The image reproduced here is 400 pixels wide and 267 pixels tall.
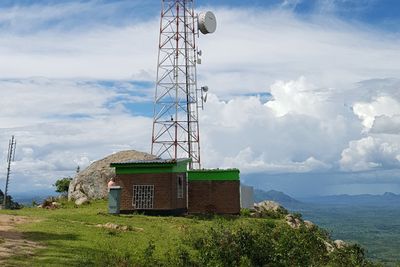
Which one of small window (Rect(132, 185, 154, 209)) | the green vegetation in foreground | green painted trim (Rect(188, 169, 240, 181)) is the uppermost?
green painted trim (Rect(188, 169, 240, 181))

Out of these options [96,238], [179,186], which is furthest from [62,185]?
[96,238]

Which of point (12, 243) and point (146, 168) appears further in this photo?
point (146, 168)

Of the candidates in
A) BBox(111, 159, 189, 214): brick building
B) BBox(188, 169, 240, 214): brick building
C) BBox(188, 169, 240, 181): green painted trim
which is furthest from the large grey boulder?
BBox(111, 159, 189, 214): brick building

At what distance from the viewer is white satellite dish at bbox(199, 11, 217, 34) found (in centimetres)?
4484

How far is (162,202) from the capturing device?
3322 cm

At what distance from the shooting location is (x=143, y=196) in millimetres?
33562

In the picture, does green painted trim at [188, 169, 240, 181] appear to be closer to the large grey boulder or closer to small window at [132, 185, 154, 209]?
small window at [132, 185, 154, 209]

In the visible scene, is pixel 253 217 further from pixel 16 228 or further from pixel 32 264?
pixel 32 264

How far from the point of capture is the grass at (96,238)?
57.9ft

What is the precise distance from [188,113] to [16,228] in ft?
76.6

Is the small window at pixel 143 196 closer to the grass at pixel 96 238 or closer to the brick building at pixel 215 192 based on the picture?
the grass at pixel 96 238

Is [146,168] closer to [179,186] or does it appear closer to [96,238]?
[179,186]

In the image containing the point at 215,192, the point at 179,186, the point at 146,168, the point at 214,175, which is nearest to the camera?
the point at 146,168

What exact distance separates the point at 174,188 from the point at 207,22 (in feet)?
60.7
